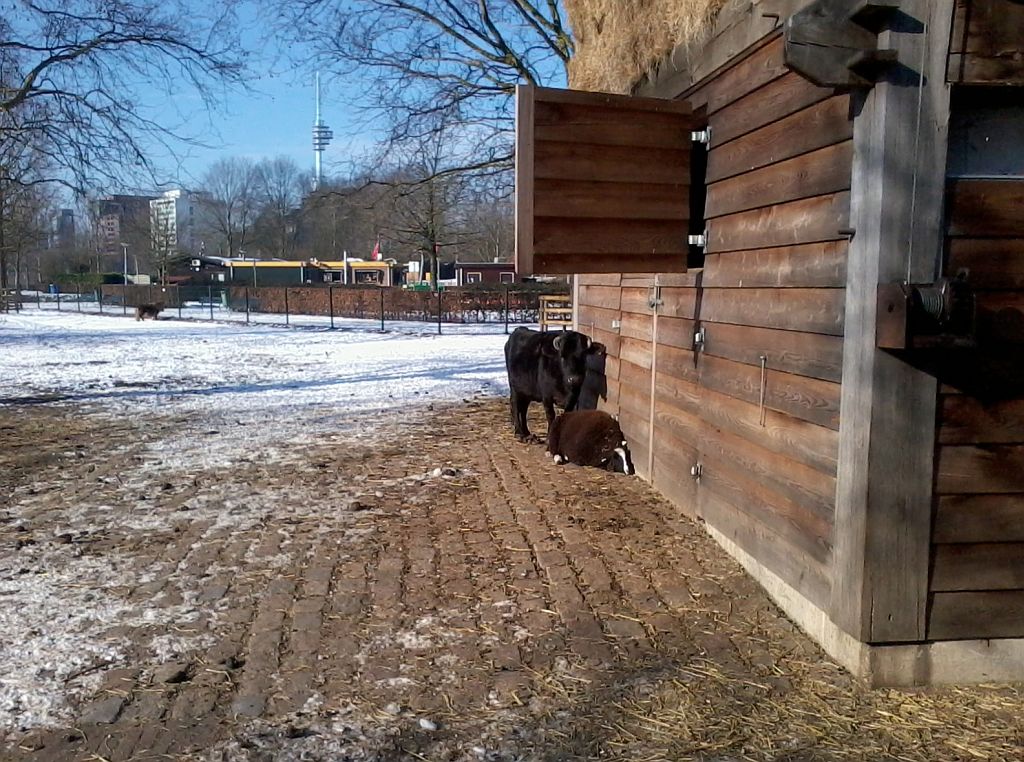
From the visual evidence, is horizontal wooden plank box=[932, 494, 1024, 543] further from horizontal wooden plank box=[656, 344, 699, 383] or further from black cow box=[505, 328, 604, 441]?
black cow box=[505, 328, 604, 441]

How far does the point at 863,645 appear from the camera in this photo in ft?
11.7

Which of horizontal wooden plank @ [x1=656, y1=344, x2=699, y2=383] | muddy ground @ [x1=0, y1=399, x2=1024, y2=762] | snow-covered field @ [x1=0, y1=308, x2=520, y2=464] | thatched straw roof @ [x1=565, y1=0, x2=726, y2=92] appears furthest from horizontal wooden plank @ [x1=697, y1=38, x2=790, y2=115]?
snow-covered field @ [x1=0, y1=308, x2=520, y2=464]

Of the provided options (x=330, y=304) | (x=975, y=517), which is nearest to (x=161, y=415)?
(x=975, y=517)

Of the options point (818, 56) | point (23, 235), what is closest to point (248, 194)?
point (23, 235)

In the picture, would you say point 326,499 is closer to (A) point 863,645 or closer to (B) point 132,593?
(B) point 132,593

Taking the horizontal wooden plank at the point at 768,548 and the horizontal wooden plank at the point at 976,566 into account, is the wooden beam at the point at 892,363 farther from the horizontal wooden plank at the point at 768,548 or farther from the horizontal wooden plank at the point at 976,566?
the horizontal wooden plank at the point at 768,548

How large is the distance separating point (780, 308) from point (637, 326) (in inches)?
114

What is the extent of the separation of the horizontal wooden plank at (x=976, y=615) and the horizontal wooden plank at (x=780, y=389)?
889 millimetres

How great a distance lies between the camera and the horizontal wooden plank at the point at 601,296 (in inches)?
313

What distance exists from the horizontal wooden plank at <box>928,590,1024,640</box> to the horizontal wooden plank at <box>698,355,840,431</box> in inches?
35.0

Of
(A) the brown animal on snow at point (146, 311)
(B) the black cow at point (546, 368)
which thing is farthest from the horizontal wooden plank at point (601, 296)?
(A) the brown animal on snow at point (146, 311)

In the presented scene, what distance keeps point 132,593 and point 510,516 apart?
2.59 m

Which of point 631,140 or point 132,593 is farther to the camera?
point 631,140

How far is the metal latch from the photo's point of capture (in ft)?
17.7
